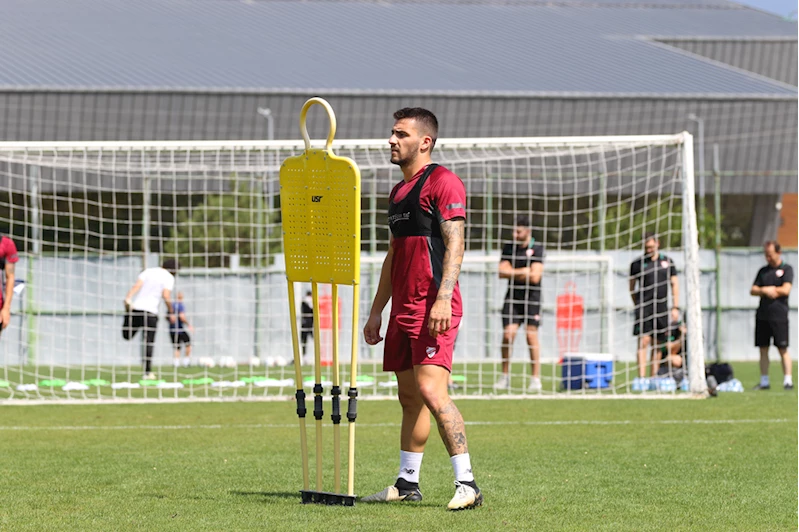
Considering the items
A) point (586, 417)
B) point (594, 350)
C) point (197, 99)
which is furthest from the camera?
point (197, 99)

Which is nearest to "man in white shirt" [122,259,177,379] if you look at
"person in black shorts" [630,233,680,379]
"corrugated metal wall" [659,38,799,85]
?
"person in black shorts" [630,233,680,379]

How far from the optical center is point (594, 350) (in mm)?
23156

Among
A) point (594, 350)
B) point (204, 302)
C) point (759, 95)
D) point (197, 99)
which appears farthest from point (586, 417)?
point (759, 95)

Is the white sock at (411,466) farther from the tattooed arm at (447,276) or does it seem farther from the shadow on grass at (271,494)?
the tattooed arm at (447,276)

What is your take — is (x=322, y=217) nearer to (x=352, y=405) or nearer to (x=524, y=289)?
(x=352, y=405)

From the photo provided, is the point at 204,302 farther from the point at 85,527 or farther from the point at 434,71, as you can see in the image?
the point at 434,71

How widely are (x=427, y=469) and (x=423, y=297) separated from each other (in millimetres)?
2029

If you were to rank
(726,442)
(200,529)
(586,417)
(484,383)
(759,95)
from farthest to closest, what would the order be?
(759,95) → (484,383) → (586,417) → (726,442) → (200,529)

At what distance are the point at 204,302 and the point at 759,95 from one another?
121 feet

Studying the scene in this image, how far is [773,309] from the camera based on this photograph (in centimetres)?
1673

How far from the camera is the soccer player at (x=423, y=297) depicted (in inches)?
262

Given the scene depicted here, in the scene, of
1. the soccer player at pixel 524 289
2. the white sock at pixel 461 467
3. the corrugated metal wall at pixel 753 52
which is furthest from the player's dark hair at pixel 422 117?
the corrugated metal wall at pixel 753 52

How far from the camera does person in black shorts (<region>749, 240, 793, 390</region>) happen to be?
1650 centimetres

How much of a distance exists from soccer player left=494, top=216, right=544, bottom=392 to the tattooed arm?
8.58 metres
